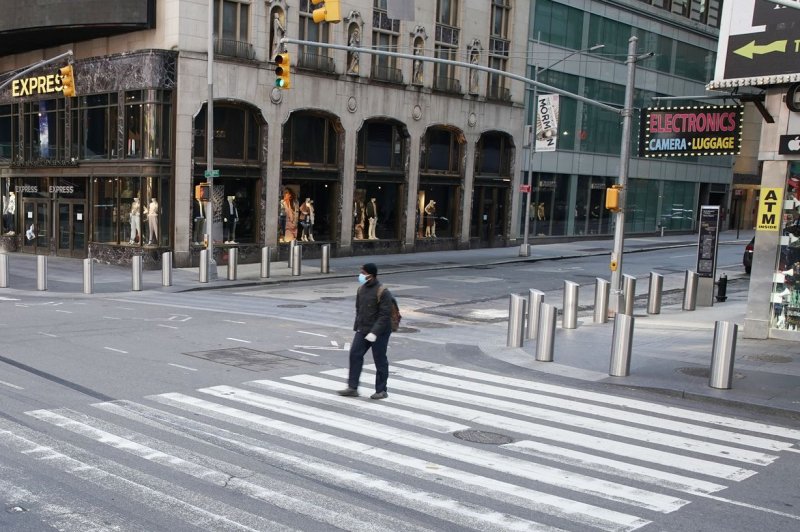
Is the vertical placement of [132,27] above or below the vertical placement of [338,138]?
above

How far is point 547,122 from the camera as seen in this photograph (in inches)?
1464

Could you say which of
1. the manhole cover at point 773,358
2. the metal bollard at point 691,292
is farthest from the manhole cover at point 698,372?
the metal bollard at point 691,292

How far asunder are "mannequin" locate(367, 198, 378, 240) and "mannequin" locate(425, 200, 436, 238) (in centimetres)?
344

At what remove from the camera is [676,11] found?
5412cm

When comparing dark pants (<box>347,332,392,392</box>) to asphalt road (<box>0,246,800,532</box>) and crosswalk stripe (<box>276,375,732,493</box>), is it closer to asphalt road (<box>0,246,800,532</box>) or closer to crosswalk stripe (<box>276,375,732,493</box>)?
asphalt road (<box>0,246,800,532</box>)

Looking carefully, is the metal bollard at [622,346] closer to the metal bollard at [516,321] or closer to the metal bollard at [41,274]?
the metal bollard at [516,321]

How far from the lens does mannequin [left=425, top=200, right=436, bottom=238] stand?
40.0 meters

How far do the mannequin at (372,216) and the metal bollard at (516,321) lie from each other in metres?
22.0

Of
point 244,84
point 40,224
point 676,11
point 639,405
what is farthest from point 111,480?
point 676,11

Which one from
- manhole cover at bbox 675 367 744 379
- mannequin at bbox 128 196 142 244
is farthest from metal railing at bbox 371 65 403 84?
manhole cover at bbox 675 367 744 379

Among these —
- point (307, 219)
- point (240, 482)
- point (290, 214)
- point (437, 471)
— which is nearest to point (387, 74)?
point (307, 219)

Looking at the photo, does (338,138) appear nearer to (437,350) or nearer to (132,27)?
(132,27)

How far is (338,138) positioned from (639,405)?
25.7 m

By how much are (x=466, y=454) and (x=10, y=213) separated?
34624 millimetres
